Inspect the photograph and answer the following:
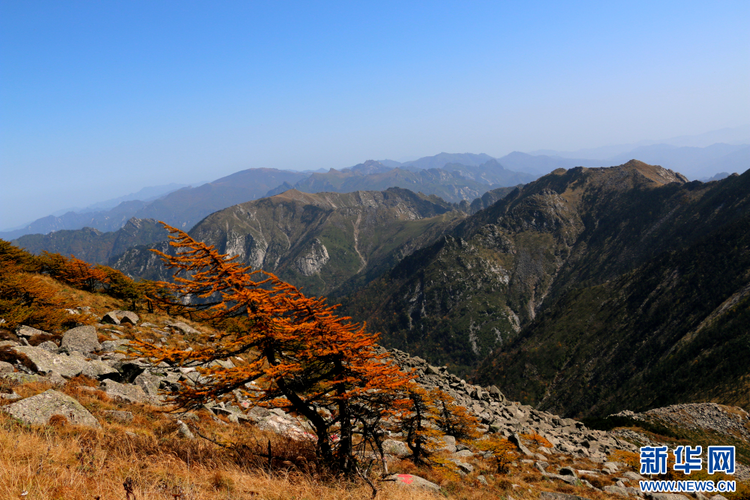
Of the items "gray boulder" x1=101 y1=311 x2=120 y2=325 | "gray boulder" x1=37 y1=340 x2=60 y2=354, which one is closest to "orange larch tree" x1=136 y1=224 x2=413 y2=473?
"gray boulder" x1=37 y1=340 x2=60 y2=354

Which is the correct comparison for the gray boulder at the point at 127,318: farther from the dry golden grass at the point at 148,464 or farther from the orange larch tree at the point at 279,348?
the orange larch tree at the point at 279,348

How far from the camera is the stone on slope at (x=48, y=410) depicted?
11.2m

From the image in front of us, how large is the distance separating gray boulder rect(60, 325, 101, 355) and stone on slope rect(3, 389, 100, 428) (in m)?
10.9

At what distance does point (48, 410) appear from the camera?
11844 mm

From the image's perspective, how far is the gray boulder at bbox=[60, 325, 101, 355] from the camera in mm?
21375

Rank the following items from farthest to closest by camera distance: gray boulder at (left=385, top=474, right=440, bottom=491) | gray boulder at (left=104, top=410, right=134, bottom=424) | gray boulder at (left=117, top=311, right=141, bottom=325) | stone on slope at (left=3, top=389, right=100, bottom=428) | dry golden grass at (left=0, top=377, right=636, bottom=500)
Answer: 1. gray boulder at (left=117, top=311, right=141, bottom=325)
2. gray boulder at (left=385, top=474, right=440, bottom=491)
3. gray boulder at (left=104, top=410, right=134, bottom=424)
4. stone on slope at (left=3, top=389, right=100, bottom=428)
5. dry golden grass at (left=0, top=377, right=636, bottom=500)

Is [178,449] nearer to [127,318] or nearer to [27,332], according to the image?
[27,332]

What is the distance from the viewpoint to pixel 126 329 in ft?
97.2

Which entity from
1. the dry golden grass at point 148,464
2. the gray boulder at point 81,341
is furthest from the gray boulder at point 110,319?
the dry golden grass at point 148,464

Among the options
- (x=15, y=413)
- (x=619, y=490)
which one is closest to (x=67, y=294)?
(x=15, y=413)

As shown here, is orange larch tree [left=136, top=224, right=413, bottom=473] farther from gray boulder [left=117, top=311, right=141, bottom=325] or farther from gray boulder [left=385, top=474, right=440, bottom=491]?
gray boulder [left=117, top=311, right=141, bottom=325]

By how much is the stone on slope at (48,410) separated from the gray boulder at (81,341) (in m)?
10.9

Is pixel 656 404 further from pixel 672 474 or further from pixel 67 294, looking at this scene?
pixel 67 294

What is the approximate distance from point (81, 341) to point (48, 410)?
1275cm
